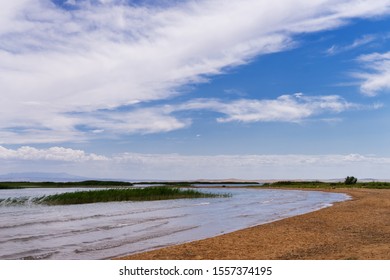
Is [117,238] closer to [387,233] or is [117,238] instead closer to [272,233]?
[272,233]

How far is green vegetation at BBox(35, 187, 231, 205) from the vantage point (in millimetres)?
51188

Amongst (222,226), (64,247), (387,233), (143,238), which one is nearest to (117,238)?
(143,238)

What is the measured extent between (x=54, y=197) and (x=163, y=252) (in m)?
39.4

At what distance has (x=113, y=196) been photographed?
5669cm

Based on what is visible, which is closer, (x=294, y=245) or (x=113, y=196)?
(x=294, y=245)

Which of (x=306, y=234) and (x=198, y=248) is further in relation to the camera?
(x=306, y=234)

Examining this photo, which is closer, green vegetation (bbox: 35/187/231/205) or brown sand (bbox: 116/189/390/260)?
brown sand (bbox: 116/189/390/260)

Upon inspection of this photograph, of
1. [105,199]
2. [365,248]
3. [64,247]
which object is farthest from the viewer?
[105,199]

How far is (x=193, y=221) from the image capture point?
94.8 feet

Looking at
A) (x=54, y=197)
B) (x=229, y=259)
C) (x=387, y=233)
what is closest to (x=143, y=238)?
(x=229, y=259)

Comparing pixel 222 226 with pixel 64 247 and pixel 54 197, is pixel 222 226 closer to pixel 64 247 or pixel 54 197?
pixel 64 247

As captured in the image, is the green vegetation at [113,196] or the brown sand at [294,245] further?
the green vegetation at [113,196]

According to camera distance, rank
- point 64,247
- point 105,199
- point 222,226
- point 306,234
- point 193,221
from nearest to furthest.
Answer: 1. point 64,247
2. point 306,234
3. point 222,226
4. point 193,221
5. point 105,199

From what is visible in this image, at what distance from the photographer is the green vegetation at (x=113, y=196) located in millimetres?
51188
